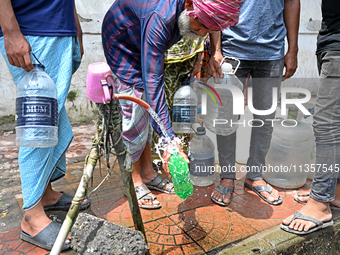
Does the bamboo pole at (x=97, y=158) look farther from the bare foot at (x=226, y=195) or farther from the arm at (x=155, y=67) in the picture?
the bare foot at (x=226, y=195)

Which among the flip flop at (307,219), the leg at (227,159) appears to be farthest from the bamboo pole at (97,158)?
the flip flop at (307,219)

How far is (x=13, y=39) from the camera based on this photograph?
5.57ft

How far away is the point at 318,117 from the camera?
219 cm

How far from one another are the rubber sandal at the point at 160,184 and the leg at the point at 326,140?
1.04 m

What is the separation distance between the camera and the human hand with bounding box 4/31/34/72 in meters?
1.70

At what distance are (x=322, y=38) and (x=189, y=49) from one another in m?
1.18

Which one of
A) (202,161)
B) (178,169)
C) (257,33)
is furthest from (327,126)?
(178,169)

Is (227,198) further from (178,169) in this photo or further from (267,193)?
(178,169)

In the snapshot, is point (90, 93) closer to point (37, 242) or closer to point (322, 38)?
point (37, 242)

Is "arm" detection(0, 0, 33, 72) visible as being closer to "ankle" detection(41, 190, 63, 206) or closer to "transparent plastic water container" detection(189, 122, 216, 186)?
"ankle" detection(41, 190, 63, 206)

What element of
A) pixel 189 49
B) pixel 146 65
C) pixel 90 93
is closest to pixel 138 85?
pixel 146 65

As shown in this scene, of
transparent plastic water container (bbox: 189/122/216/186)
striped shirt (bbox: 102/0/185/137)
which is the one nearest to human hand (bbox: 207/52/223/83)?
striped shirt (bbox: 102/0/185/137)

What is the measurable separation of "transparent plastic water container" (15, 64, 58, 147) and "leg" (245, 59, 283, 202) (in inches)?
67.5

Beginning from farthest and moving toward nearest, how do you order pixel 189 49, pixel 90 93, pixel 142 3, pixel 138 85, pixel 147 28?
pixel 189 49, pixel 138 85, pixel 142 3, pixel 147 28, pixel 90 93
